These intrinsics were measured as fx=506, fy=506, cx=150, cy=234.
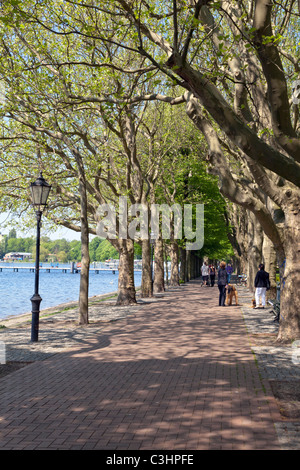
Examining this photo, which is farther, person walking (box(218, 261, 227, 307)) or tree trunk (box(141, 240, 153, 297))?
tree trunk (box(141, 240, 153, 297))

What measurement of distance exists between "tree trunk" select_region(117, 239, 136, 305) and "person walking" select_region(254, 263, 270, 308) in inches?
213

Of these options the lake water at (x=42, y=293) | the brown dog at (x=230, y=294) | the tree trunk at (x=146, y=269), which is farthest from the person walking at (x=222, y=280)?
the lake water at (x=42, y=293)

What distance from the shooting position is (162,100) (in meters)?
10.4

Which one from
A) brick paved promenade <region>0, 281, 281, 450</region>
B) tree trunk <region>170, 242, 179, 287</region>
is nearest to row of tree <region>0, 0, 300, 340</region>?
brick paved promenade <region>0, 281, 281, 450</region>

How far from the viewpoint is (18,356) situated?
35.4ft

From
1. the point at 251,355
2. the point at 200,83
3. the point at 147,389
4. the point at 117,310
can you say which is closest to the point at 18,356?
the point at 147,389

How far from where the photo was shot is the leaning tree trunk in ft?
38.2

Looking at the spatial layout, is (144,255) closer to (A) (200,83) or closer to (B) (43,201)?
(B) (43,201)

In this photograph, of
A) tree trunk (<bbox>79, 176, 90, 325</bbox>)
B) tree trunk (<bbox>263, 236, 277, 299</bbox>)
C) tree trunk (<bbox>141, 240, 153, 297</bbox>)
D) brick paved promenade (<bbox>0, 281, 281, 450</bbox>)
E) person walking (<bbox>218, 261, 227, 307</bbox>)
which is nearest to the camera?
brick paved promenade (<bbox>0, 281, 281, 450</bbox>)

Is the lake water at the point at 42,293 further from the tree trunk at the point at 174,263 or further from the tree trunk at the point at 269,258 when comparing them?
the tree trunk at the point at 269,258

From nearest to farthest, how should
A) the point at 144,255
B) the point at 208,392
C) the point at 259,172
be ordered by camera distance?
the point at 208,392 → the point at 259,172 → the point at 144,255

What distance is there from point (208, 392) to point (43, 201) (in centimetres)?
809

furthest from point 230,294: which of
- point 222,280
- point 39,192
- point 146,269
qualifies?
point 39,192

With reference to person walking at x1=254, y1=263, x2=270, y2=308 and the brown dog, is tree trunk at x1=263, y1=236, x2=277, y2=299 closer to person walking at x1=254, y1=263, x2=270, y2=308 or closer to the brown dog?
person walking at x1=254, y1=263, x2=270, y2=308
